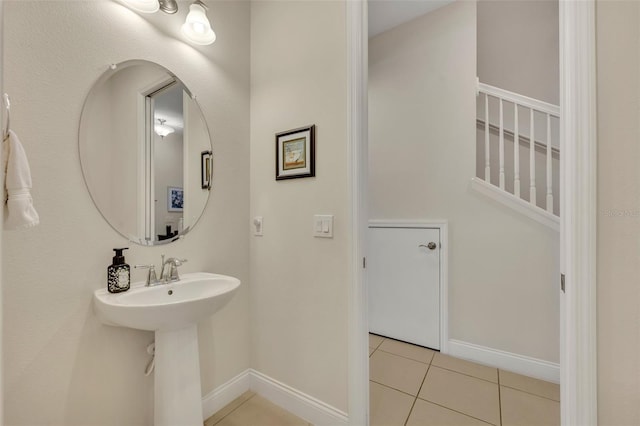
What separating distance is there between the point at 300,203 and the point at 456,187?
133cm

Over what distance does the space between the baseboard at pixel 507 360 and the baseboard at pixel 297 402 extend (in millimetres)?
1210

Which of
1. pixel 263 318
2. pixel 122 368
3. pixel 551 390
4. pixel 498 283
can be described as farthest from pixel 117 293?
pixel 551 390

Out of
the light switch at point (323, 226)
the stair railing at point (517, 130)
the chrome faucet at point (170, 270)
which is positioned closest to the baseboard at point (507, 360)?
the stair railing at point (517, 130)

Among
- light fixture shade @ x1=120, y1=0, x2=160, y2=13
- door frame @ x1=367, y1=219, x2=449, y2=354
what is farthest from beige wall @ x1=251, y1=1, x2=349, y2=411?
door frame @ x1=367, y1=219, x2=449, y2=354

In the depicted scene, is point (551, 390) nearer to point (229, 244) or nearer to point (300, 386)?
point (300, 386)

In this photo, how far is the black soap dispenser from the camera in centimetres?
113

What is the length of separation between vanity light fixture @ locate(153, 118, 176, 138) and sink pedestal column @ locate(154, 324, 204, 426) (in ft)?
3.15

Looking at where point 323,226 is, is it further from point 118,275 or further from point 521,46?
point 521,46

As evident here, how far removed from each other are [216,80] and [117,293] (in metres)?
1.22

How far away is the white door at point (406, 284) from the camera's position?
7.25 ft

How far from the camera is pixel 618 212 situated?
859mm

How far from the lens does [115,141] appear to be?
1216mm

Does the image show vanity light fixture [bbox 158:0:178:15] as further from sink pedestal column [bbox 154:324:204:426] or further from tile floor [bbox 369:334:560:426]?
tile floor [bbox 369:334:560:426]

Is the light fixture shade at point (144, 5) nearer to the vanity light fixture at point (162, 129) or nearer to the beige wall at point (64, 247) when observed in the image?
the beige wall at point (64, 247)
